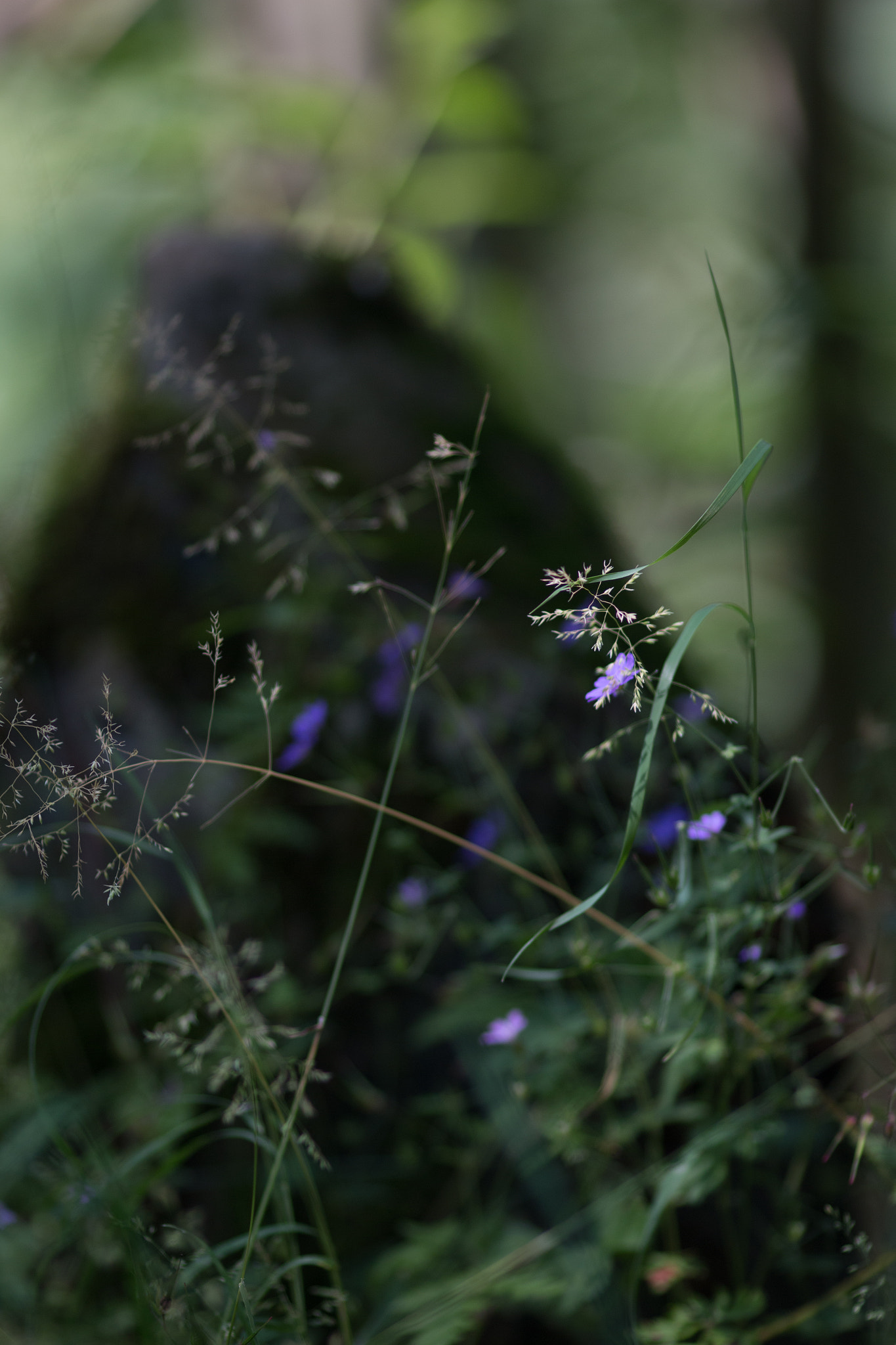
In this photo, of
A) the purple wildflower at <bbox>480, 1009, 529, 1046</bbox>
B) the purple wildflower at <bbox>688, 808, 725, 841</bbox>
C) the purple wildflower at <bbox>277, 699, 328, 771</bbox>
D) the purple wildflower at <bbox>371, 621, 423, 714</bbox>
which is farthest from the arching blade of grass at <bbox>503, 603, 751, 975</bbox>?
the purple wildflower at <bbox>371, 621, 423, 714</bbox>

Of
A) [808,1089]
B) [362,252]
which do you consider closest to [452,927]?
[808,1089]

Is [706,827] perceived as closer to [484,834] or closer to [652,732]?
[652,732]

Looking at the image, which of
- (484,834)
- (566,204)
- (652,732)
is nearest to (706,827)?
(652,732)

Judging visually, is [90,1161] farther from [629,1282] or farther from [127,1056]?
[629,1282]

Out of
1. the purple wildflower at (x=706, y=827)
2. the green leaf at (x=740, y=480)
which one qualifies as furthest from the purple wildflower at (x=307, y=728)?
the green leaf at (x=740, y=480)

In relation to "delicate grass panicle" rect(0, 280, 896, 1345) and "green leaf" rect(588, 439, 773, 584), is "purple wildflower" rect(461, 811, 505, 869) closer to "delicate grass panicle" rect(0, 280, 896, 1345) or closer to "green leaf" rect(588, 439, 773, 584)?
"delicate grass panicle" rect(0, 280, 896, 1345)

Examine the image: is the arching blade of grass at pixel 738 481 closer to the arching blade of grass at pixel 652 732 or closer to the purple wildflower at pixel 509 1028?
the arching blade of grass at pixel 652 732
